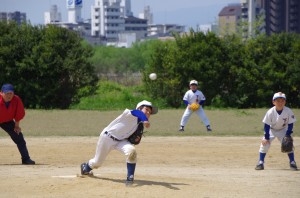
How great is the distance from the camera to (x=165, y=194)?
10.8 meters

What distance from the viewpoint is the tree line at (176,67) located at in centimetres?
3494

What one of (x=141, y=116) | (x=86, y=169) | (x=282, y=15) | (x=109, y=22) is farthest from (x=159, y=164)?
(x=109, y=22)

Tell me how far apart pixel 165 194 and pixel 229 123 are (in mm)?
15404

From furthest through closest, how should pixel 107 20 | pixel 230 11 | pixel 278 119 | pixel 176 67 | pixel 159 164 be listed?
pixel 107 20
pixel 230 11
pixel 176 67
pixel 159 164
pixel 278 119

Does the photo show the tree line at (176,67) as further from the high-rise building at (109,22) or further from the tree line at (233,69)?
the high-rise building at (109,22)

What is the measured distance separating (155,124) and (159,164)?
1029cm

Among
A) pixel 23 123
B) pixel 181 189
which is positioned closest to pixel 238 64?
pixel 23 123

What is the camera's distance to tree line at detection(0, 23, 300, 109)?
34.9 meters

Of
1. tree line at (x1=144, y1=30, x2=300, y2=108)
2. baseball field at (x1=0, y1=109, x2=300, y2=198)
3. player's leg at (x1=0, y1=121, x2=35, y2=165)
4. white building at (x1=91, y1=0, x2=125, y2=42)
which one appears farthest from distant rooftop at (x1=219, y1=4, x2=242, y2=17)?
player's leg at (x1=0, y1=121, x2=35, y2=165)

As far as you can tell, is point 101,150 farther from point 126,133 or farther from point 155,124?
point 155,124

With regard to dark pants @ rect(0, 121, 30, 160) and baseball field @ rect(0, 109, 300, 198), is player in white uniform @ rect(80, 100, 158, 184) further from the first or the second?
dark pants @ rect(0, 121, 30, 160)

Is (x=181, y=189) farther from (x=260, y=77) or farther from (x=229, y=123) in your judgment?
(x=260, y=77)

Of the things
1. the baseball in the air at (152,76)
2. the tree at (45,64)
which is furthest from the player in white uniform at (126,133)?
the baseball in the air at (152,76)

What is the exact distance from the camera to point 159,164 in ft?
49.6
